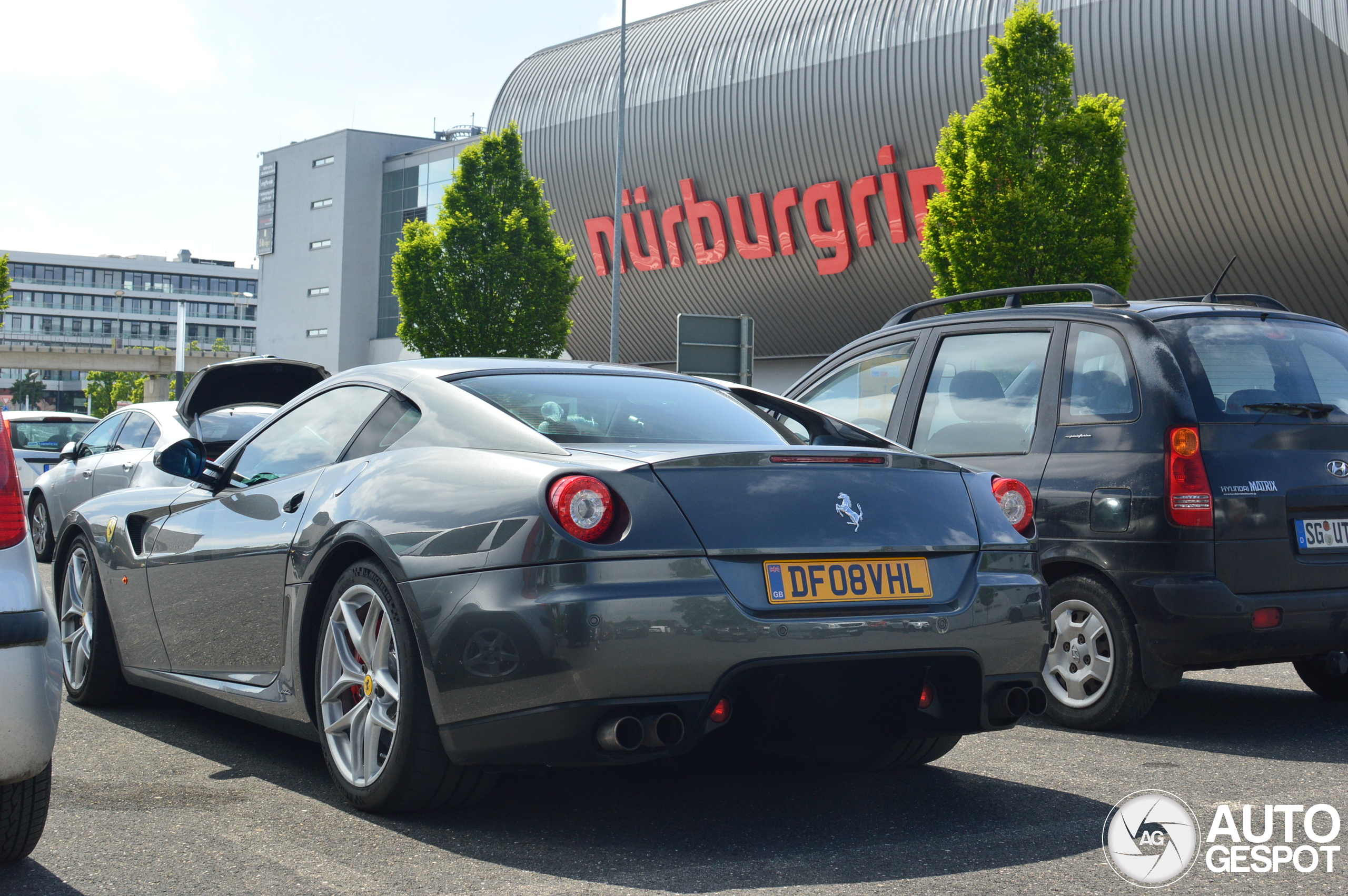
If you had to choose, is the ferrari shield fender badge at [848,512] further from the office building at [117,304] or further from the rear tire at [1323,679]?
the office building at [117,304]

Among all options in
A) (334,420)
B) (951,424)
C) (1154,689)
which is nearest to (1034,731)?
(1154,689)

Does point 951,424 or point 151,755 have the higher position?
point 951,424

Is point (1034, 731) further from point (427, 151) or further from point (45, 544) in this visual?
point (427, 151)

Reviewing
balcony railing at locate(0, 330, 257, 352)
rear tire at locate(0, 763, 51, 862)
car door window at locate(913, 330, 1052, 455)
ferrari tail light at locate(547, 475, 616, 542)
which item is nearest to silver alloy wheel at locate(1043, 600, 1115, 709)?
car door window at locate(913, 330, 1052, 455)

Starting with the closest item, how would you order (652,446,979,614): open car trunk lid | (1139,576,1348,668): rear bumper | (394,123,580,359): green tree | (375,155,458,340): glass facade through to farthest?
1. (652,446,979,614): open car trunk lid
2. (1139,576,1348,668): rear bumper
3. (394,123,580,359): green tree
4. (375,155,458,340): glass facade

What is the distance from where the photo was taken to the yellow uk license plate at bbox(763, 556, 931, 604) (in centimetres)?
351

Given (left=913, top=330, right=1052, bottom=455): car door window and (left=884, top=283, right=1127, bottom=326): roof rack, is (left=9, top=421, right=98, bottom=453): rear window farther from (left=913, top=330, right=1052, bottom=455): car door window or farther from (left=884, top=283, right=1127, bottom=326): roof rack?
(left=913, top=330, right=1052, bottom=455): car door window

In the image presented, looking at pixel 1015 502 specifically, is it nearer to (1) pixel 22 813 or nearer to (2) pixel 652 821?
(2) pixel 652 821

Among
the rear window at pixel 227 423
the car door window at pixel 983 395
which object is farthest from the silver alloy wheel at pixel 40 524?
the car door window at pixel 983 395

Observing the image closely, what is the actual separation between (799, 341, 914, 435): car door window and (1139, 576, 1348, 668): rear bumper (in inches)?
70.6

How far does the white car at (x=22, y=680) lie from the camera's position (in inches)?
120

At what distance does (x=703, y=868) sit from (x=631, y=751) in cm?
33

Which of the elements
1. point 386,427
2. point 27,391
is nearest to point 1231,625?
point 386,427

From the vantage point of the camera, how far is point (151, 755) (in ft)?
15.2
